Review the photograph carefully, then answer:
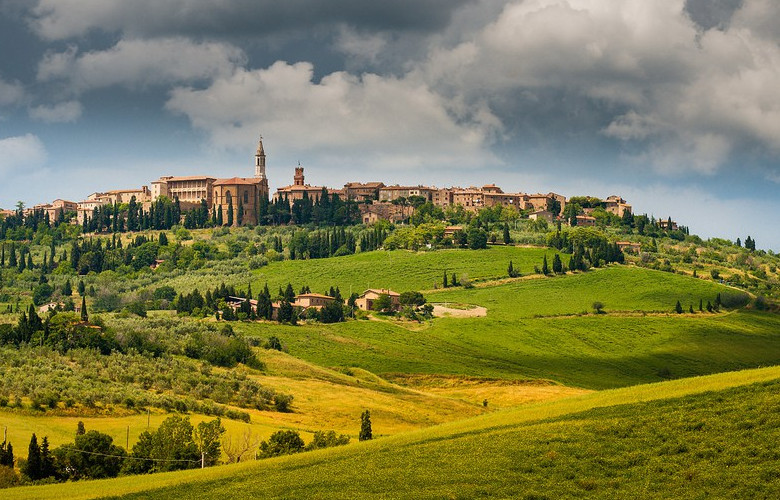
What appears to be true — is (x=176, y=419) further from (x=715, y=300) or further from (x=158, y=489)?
(x=715, y=300)

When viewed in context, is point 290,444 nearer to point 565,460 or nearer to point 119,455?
point 119,455

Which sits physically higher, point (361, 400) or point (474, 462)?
point (474, 462)

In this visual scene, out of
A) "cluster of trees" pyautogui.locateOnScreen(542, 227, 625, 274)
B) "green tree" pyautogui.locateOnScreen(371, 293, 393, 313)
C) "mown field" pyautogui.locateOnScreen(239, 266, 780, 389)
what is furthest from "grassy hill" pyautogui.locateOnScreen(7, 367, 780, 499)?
"cluster of trees" pyautogui.locateOnScreen(542, 227, 625, 274)

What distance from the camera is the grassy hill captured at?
33219 mm

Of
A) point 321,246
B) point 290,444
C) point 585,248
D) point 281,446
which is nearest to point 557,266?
point 585,248

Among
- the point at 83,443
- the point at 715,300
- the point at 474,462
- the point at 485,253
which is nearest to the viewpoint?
the point at 474,462

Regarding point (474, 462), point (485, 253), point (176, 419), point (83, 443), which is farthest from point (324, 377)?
point (485, 253)

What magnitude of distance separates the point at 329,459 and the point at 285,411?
119 feet

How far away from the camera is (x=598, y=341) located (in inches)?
4978

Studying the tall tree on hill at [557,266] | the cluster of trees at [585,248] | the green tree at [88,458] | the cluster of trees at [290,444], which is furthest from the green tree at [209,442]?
the cluster of trees at [585,248]

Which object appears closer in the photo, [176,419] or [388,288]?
[176,419]

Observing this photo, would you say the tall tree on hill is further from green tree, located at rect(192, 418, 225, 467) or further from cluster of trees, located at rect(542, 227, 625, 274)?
green tree, located at rect(192, 418, 225, 467)

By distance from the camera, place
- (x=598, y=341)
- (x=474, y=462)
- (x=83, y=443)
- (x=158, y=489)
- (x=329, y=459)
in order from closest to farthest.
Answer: (x=474, y=462) → (x=158, y=489) → (x=329, y=459) → (x=83, y=443) → (x=598, y=341)

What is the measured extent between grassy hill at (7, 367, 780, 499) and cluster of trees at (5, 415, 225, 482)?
5.02m
